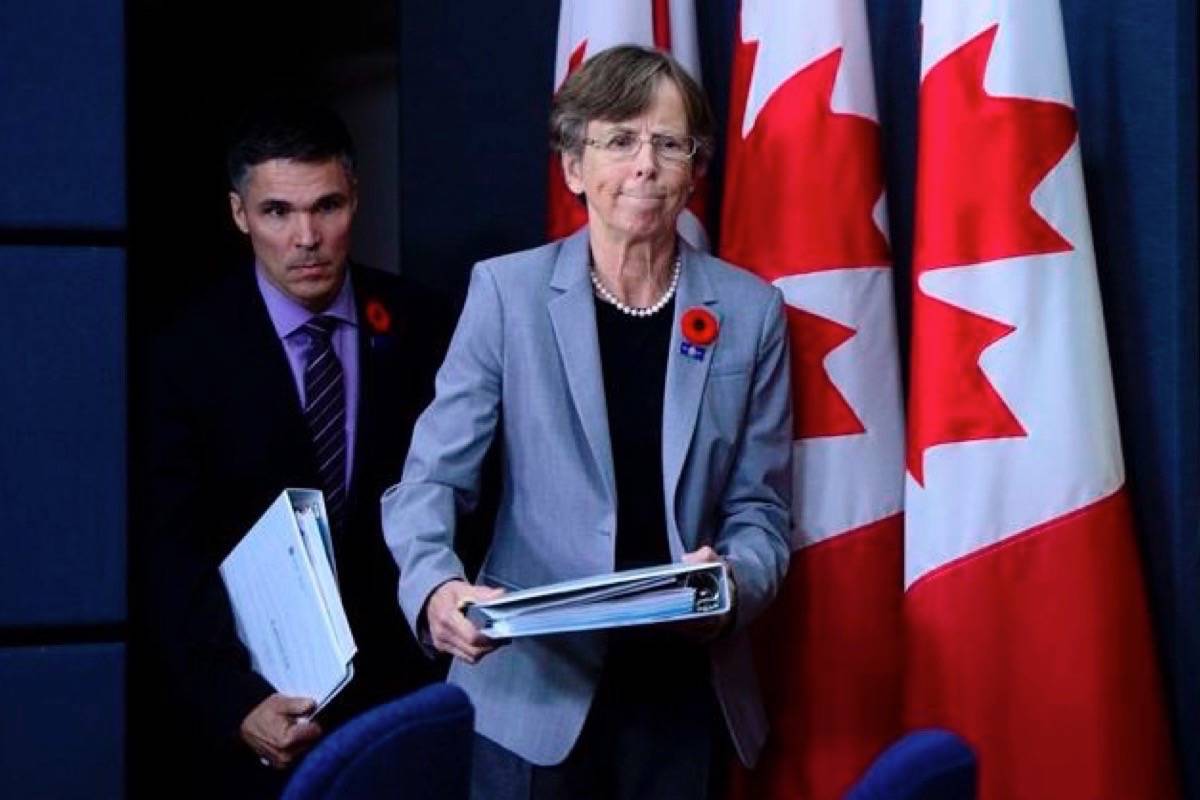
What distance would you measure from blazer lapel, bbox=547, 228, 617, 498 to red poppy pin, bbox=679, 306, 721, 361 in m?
0.10

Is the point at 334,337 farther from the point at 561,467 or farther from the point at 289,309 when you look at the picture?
the point at 561,467

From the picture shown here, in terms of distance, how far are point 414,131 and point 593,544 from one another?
1.25m

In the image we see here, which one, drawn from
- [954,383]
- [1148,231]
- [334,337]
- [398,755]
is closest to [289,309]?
[334,337]

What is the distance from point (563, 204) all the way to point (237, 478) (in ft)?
2.24

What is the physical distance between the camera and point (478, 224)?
3154 mm

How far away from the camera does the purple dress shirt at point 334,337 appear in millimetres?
2458

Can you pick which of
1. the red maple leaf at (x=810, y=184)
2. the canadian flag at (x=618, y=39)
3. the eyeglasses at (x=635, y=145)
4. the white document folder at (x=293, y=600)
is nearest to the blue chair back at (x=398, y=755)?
the white document folder at (x=293, y=600)

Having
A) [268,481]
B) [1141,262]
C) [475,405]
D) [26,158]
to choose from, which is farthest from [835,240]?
[26,158]

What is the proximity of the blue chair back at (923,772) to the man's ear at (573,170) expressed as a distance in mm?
1006

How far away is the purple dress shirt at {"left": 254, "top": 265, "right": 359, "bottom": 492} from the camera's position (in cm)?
246

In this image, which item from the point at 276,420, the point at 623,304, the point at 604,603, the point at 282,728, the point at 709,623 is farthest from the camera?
the point at 276,420

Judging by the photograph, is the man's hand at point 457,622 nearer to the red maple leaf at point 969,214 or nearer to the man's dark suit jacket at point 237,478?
the man's dark suit jacket at point 237,478

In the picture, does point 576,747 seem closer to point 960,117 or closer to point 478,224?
point 960,117

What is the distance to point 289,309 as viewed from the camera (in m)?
2.47
